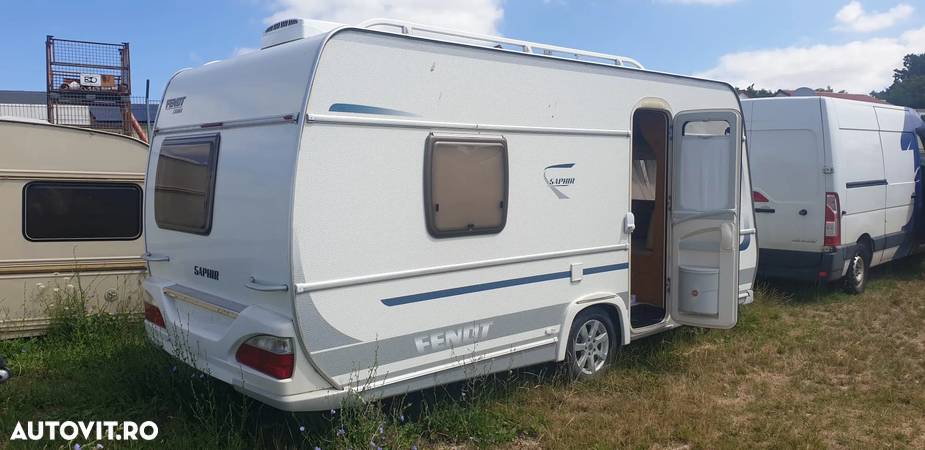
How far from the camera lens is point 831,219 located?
8.76 meters

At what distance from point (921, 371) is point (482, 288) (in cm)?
418

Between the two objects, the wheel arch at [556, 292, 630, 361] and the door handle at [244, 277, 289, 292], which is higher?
the door handle at [244, 277, 289, 292]

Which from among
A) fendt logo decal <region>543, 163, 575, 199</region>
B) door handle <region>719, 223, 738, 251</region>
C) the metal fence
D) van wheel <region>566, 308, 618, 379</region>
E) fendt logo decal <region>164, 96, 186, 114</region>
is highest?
the metal fence

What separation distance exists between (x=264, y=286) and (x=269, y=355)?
389 mm

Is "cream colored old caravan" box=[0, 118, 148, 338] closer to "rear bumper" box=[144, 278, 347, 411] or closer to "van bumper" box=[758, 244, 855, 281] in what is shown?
"rear bumper" box=[144, 278, 347, 411]

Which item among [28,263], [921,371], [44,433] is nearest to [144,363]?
[44,433]

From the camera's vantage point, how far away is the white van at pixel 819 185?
879cm

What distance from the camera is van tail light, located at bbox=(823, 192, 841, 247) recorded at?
8742mm

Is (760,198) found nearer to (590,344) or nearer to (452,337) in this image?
(590,344)

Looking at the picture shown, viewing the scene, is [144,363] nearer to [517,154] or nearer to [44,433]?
[44,433]

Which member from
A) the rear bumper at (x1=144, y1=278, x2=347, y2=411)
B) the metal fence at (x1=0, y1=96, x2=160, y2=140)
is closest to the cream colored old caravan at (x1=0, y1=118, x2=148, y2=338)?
the rear bumper at (x1=144, y1=278, x2=347, y2=411)

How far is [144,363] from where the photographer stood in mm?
5527

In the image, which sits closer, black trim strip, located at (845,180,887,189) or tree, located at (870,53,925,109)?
black trim strip, located at (845,180,887,189)

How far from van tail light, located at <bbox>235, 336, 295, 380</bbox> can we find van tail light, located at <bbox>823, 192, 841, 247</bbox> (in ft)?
23.1
